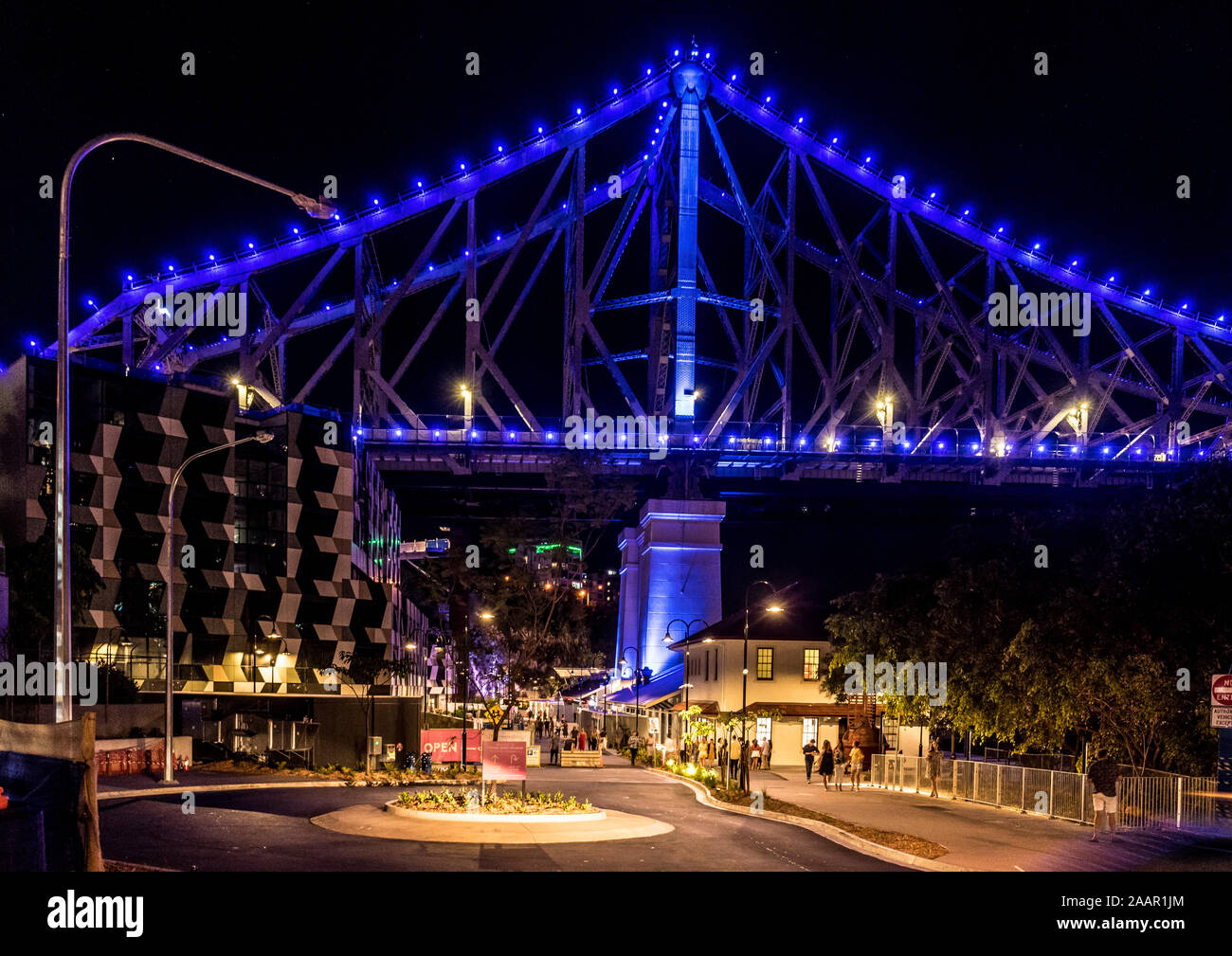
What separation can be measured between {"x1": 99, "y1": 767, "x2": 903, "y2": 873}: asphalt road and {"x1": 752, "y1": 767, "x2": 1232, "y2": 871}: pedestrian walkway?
2278 millimetres

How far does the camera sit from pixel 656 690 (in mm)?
81125

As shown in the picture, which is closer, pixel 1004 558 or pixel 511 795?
pixel 511 795

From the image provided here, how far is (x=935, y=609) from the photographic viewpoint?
4081 cm

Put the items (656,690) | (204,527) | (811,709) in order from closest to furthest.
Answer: (811,709) → (204,527) → (656,690)

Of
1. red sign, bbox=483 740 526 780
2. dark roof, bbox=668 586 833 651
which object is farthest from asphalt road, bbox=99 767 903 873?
dark roof, bbox=668 586 833 651

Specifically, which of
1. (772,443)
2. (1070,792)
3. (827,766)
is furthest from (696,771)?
(772,443)

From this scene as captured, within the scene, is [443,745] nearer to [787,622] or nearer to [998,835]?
[998,835]

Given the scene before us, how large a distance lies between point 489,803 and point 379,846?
4400 mm

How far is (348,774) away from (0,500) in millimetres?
34037

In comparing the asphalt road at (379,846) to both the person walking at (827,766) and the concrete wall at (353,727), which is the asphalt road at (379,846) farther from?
the concrete wall at (353,727)

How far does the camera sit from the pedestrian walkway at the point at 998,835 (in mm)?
23094

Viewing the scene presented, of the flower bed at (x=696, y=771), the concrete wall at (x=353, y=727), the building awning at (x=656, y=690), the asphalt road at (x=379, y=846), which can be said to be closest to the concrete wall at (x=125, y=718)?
the concrete wall at (x=353, y=727)
